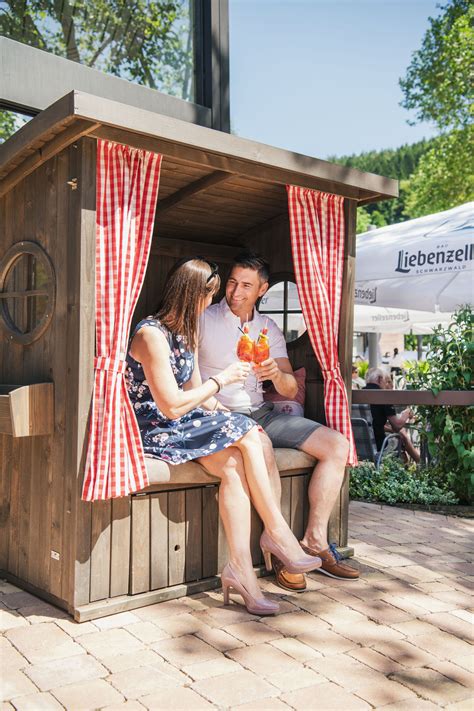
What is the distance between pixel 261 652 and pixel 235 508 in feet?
2.27

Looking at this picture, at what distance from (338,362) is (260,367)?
22.1 inches

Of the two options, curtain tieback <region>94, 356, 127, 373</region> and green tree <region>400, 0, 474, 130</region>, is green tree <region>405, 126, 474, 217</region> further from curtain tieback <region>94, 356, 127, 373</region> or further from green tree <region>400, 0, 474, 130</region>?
curtain tieback <region>94, 356, 127, 373</region>

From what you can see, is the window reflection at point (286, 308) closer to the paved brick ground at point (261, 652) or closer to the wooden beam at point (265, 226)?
the wooden beam at point (265, 226)

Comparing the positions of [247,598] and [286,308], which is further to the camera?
[286,308]

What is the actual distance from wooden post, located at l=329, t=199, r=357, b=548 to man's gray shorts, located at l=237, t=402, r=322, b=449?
413 millimetres

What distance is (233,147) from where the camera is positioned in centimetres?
325

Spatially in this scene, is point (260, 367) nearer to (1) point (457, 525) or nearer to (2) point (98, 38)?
(1) point (457, 525)

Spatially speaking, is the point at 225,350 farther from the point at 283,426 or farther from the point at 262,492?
the point at 262,492

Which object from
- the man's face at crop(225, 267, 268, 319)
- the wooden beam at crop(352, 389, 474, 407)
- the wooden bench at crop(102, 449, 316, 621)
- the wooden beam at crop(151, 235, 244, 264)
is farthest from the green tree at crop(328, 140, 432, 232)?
the wooden bench at crop(102, 449, 316, 621)

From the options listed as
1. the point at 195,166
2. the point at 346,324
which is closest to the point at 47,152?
the point at 195,166

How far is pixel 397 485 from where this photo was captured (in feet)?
17.9

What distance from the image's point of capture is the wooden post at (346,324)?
13.2 feet

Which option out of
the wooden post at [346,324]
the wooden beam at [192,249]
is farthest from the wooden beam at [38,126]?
the wooden post at [346,324]

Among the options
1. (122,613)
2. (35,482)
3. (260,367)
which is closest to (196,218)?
(260,367)
